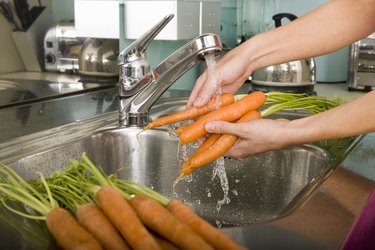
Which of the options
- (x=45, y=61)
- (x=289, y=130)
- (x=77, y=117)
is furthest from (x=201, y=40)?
(x=45, y=61)

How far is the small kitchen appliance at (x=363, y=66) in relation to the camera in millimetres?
2365

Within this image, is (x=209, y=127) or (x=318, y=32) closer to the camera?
(x=209, y=127)

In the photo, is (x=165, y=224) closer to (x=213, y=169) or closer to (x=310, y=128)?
(x=310, y=128)

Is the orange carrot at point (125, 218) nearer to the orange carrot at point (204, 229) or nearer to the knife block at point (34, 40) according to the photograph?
the orange carrot at point (204, 229)

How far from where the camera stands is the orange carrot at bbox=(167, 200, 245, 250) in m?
0.55

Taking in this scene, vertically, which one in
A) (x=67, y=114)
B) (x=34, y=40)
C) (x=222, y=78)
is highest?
(x=34, y=40)

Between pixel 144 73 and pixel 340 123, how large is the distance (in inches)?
18.4

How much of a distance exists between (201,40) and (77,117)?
16.2 inches

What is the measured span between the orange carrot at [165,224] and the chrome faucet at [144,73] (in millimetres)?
454

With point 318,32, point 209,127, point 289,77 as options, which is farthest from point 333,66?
point 209,127

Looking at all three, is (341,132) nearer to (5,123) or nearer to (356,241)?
(356,241)

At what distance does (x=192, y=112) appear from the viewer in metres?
1.08

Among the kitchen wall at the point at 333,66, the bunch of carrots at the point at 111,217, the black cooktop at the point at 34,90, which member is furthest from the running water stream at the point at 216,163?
the kitchen wall at the point at 333,66

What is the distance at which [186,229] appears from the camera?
22.5 inches
